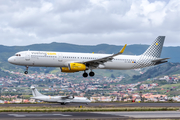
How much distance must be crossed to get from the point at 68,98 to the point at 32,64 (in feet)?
71.8

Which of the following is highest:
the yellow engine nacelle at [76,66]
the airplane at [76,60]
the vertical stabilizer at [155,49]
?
the vertical stabilizer at [155,49]

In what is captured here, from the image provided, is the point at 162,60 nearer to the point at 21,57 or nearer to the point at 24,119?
the point at 21,57

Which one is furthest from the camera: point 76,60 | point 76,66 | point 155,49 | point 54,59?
point 155,49

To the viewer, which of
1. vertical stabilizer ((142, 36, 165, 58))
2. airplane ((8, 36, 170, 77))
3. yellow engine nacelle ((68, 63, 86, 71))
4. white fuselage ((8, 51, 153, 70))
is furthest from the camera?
vertical stabilizer ((142, 36, 165, 58))

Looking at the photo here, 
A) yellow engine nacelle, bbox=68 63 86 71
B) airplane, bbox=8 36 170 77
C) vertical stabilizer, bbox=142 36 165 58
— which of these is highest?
vertical stabilizer, bbox=142 36 165 58

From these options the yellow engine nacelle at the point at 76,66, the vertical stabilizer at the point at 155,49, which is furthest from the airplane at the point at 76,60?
the vertical stabilizer at the point at 155,49

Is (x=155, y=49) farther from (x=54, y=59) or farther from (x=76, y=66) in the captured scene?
(x=54, y=59)

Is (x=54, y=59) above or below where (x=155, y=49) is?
below

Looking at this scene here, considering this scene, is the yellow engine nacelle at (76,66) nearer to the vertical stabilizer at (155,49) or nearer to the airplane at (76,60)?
the airplane at (76,60)

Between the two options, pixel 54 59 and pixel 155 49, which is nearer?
pixel 54 59

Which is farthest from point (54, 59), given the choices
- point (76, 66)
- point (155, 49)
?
point (155, 49)

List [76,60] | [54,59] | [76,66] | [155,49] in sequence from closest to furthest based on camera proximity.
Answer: [54,59] → [76,66] → [76,60] → [155,49]

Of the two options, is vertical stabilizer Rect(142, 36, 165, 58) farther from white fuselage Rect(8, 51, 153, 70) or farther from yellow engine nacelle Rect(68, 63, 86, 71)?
yellow engine nacelle Rect(68, 63, 86, 71)

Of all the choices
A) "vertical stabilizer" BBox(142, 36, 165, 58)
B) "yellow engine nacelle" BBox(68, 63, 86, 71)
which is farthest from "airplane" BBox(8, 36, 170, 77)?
"vertical stabilizer" BBox(142, 36, 165, 58)
